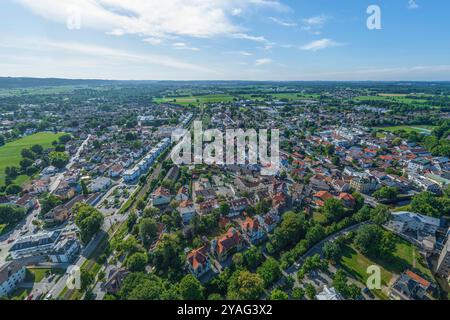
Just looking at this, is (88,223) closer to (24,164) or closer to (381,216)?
(24,164)

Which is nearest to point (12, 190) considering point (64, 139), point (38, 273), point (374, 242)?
point (38, 273)

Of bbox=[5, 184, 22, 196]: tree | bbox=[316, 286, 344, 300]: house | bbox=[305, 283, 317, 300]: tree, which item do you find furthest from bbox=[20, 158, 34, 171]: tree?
bbox=[316, 286, 344, 300]: house

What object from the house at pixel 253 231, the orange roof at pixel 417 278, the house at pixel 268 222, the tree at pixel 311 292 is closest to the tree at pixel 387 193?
the orange roof at pixel 417 278

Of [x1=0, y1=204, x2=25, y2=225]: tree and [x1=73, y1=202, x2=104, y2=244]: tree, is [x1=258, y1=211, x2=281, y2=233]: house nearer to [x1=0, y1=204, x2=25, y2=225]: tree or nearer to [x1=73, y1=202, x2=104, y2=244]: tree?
[x1=73, y1=202, x2=104, y2=244]: tree

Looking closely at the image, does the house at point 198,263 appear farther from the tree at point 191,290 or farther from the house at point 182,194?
the house at point 182,194
